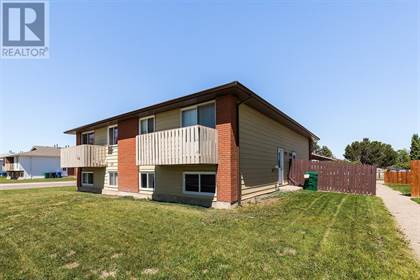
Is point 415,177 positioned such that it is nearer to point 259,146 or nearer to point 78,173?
point 259,146

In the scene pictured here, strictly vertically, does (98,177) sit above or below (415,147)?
below

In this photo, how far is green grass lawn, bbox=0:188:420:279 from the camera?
4082 millimetres

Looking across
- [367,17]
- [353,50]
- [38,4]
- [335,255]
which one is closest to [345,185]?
[353,50]

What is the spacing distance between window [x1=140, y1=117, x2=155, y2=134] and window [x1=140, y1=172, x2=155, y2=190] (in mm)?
2404

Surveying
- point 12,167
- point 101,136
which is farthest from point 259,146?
point 12,167

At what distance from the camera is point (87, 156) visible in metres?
15.9

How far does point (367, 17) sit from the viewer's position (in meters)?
9.59

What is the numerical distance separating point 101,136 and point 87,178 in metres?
4.16

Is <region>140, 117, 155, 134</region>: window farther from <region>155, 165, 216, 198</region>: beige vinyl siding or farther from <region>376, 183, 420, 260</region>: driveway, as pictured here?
<region>376, 183, 420, 260</region>: driveway

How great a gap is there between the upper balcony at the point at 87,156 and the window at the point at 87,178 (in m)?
2.00

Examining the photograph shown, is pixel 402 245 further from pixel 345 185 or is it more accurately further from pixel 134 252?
pixel 345 185

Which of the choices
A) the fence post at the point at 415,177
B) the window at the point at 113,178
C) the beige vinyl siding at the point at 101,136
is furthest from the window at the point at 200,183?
the fence post at the point at 415,177

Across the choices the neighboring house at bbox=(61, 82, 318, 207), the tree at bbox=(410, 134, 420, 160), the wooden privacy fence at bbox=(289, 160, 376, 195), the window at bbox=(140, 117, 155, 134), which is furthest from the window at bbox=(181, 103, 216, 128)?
the tree at bbox=(410, 134, 420, 160)
